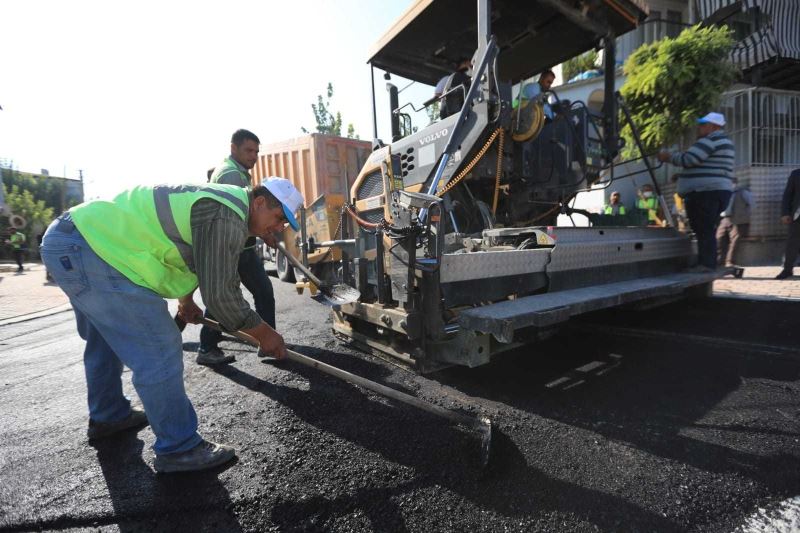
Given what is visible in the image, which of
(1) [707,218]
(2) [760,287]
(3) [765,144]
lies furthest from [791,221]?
(1) [707,218]

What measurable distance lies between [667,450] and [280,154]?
821 centimetres

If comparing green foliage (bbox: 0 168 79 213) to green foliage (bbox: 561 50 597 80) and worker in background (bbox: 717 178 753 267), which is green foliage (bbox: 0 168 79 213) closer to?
green foliage (bbox: 561 50 597 80)

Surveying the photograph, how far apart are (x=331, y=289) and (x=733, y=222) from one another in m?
7.36

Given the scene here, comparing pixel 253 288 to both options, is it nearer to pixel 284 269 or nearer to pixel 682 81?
pixel 284 269

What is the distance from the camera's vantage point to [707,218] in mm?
4062

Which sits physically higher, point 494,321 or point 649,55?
point 649,55

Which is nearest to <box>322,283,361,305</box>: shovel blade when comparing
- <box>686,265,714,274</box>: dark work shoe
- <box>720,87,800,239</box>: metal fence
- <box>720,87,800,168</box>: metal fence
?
<box>686,265,714,274</box>: dark work shoe

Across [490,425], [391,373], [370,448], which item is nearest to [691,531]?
[490,425]

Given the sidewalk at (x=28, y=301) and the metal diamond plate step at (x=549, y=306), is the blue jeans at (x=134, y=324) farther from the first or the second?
the sidewalk at (x=28, y=301)

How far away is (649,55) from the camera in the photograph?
20.2 ft

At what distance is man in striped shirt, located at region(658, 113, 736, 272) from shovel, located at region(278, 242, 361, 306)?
347cm

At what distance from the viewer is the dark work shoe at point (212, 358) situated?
10.7 feet

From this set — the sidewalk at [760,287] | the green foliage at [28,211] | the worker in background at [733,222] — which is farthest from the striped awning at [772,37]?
the green foliage at [28,211]

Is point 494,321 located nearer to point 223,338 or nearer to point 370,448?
point 370,448
